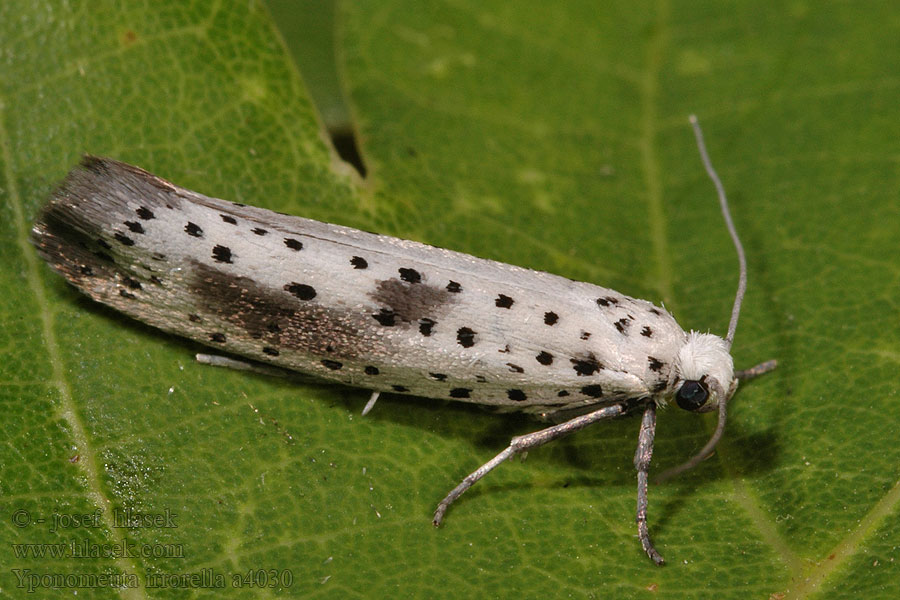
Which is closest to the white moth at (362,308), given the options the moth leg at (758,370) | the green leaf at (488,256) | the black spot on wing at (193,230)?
A: the black spot on wing at (193,230)

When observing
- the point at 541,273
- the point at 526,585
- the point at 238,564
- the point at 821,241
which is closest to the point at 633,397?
the point at 541,273

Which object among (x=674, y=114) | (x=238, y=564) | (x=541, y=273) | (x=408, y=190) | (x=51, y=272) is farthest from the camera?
(x=674, y=114)

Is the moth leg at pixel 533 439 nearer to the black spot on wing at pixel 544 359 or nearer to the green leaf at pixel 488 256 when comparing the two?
the green leaf at pixel 488 256

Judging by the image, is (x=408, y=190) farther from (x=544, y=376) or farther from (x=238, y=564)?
(x=238, y=564)

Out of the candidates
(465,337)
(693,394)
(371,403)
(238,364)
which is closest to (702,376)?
(693,394)

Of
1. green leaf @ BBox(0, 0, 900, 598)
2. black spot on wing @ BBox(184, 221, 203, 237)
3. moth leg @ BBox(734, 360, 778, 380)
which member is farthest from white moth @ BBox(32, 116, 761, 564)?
moth leg @ BBox(734, 360, 778, 380)

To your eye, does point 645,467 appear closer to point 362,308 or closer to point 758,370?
point 758,370
